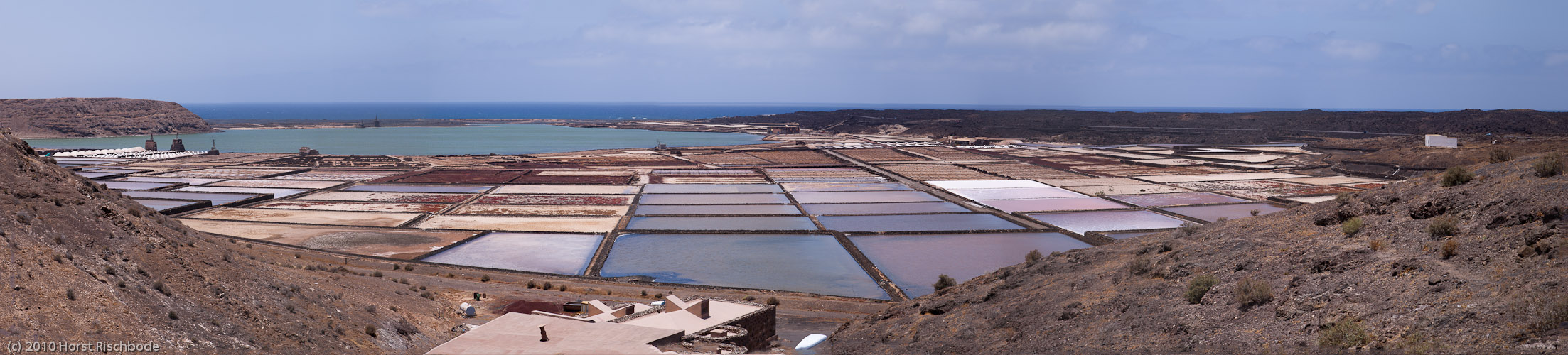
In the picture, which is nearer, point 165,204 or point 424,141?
point 165,204

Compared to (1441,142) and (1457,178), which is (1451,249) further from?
(1441,142)

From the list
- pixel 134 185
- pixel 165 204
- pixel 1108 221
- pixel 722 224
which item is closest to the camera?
pixel 722 224

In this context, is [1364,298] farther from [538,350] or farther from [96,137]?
[96,137]

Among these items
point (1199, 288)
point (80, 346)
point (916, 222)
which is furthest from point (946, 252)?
point (80, 346)

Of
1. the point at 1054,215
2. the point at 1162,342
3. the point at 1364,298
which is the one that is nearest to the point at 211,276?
the point at 1162,342

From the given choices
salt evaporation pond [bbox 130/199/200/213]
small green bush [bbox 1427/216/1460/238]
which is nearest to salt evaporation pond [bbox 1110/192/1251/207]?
small green bush [bbox 1427/216/1460/238]

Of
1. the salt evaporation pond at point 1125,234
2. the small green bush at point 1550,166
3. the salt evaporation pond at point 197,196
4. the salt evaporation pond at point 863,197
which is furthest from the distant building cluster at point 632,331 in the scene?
the salt evaporation pond at point 197,196
